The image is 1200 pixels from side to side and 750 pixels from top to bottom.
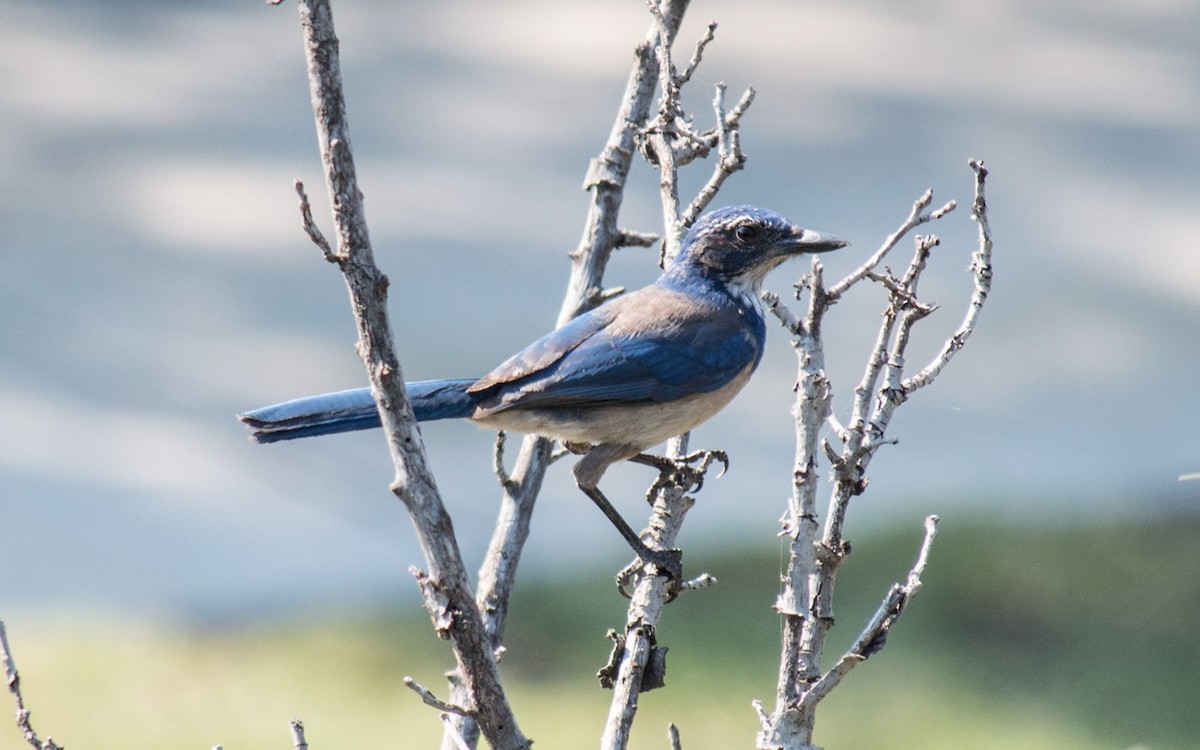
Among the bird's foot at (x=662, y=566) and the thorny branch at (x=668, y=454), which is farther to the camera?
the bird's foot at (x=662, y=566)

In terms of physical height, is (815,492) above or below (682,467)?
below

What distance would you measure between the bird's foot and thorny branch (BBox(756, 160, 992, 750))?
0.66 meters

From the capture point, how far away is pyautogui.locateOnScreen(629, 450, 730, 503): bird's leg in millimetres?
3330

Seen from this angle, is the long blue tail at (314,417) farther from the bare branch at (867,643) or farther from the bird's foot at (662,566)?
the bare branch at (867,643)

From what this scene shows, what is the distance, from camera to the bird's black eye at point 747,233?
13.1 ft

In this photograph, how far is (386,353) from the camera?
198 cm

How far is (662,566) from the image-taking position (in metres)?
3.07

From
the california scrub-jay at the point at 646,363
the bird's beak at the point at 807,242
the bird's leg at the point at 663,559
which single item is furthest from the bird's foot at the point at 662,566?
the bird's beak at the point at 807,242

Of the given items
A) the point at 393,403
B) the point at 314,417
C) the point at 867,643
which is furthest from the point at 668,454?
the point at 393,403

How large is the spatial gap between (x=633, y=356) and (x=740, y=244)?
52 centimetres

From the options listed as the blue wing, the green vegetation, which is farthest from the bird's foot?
the green vegetation

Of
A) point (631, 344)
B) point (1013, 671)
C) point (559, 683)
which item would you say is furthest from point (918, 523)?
point (631, 344)

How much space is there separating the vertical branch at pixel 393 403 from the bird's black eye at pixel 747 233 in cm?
214

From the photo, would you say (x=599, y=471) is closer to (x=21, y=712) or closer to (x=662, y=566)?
(x=662, y=566)
